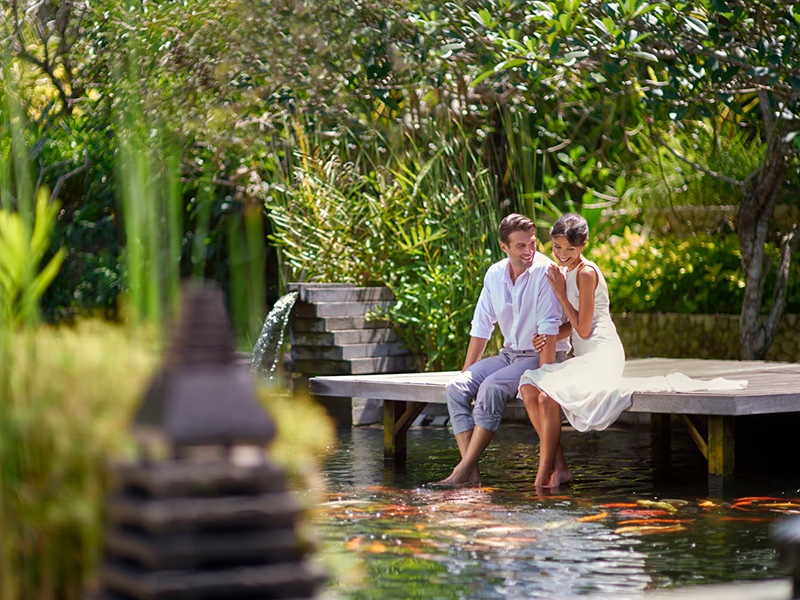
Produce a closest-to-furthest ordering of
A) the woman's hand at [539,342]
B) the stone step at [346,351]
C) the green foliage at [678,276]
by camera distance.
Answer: the woman's hand at [539,342]
the stone step at [346,351]
the green foliage at [678,276]

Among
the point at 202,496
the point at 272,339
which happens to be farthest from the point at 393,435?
the point at 202,496

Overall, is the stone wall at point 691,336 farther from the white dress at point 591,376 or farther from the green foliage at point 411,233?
the white dress at point 591,376

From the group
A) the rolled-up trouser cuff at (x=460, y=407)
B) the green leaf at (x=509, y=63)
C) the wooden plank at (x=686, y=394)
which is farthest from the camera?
the green leaf at (x=509, y=63)

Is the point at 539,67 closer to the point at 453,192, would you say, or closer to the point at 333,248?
the point at 453,192

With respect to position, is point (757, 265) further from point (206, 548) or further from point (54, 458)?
point (206, 548)

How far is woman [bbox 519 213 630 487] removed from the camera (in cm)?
587

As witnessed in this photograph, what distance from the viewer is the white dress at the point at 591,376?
5852 mm

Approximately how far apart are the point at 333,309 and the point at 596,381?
11.5ft

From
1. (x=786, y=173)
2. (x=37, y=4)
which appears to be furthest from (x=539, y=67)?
(x=37, y=4)

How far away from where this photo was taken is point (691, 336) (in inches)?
374

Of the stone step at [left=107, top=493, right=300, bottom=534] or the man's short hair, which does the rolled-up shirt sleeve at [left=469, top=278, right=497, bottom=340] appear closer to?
the man's short hair

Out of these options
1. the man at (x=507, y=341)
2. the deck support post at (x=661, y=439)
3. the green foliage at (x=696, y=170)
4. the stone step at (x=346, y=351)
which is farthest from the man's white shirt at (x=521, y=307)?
the green foliage at (x=696, y=170)

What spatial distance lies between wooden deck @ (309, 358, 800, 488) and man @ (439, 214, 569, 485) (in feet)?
1.01

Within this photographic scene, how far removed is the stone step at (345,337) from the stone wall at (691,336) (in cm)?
201
